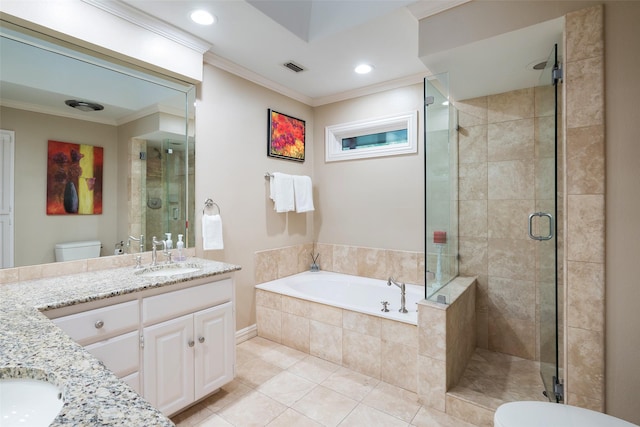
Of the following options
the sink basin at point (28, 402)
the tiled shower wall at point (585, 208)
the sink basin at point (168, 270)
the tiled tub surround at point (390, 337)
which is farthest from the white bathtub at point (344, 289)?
the sink basin at point (28, 402)

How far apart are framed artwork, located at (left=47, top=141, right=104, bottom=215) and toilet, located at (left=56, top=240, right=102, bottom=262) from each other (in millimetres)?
194

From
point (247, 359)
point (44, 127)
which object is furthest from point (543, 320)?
point (44, 127)

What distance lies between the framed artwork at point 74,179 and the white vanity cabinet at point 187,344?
835mm

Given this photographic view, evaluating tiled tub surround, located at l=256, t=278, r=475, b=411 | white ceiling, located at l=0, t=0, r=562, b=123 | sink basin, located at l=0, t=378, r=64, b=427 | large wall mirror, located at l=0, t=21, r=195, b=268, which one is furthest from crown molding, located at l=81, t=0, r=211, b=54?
tiled tub surround, located at l=256, t=278, r=475, b=411

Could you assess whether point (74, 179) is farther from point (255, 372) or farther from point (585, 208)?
point (585, 208)

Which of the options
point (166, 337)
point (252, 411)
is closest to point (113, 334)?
point (166, 337)

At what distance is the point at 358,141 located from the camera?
3543mm

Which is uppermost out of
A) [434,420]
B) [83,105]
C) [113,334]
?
[83,105]

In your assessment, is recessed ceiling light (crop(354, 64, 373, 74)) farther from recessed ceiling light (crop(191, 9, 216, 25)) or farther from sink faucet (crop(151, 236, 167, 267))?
sink faucet (crop(151, 236, 167, 267))

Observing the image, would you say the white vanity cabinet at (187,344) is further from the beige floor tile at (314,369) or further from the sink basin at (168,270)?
the beige floor tile at (314,369)

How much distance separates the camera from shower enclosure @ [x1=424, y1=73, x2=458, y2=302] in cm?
212

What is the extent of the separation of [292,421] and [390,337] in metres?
0.86

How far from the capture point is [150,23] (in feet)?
6.75

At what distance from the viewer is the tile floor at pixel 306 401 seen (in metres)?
1.86
